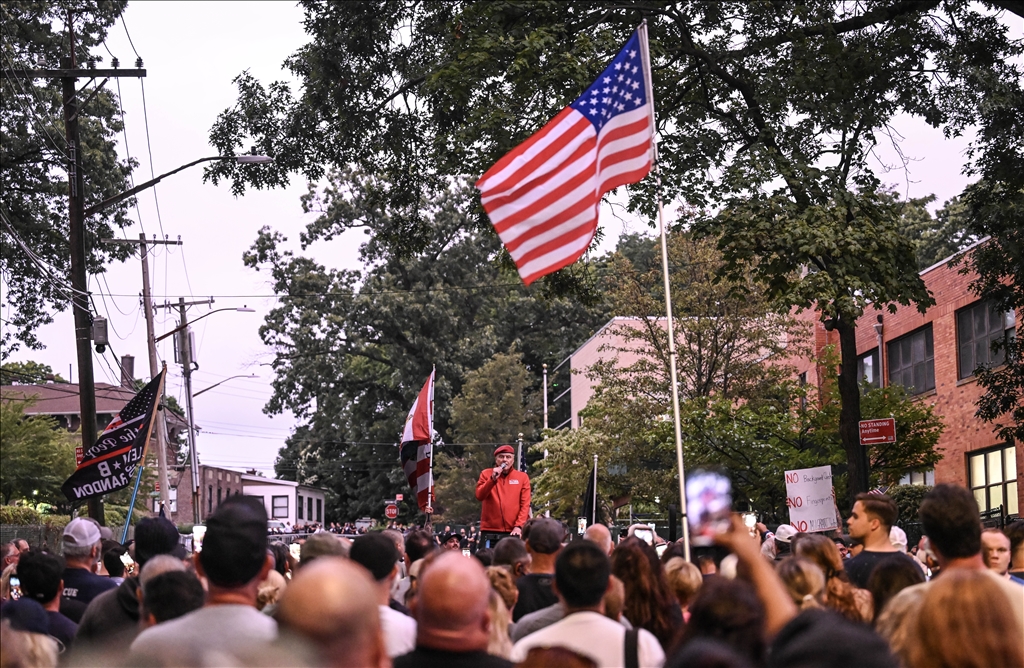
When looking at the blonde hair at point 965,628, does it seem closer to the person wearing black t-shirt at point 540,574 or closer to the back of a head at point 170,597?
the back of a head at point 170,597

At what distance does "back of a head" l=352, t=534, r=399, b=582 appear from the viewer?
6297 millimetres

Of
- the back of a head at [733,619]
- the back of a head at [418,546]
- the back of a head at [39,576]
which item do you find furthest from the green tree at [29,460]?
the back of a head at [733,619]

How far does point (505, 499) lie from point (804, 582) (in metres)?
8.06

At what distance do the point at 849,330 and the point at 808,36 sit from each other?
4.22 metres

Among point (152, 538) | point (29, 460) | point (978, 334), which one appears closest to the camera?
point (152, 538)

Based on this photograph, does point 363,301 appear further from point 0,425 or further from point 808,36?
point 808,36

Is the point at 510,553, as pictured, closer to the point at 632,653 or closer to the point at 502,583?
the point at 502,583

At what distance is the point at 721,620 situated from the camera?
3.87 m

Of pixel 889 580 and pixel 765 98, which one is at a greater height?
pixel 765 98

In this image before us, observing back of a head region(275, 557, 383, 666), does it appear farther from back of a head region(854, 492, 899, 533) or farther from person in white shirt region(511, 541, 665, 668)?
back of a head region(854, 492, 899, 533)

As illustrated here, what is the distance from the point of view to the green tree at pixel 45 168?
3247cm

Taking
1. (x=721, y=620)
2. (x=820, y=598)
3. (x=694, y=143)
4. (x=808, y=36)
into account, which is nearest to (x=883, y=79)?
(x=808, y=36)

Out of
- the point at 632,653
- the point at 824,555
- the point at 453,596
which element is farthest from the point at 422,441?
the point at 453,596

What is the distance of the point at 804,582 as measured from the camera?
5.62 m
